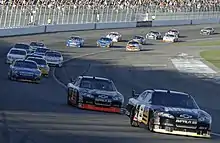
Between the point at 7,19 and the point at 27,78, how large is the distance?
122ft

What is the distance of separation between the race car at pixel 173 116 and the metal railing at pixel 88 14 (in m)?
53.7

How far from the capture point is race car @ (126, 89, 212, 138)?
64.2ft

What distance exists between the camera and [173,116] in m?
19.6

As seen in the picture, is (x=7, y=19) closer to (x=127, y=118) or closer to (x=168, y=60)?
(x=168, y=60)

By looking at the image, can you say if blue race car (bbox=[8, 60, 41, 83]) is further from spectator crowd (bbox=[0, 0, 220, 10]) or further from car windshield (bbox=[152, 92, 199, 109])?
spectator crowd (bbox=[0, 0, 220, 10])


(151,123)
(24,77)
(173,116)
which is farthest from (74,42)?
(173,116)

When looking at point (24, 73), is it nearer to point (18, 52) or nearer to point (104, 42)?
point (18, 52)

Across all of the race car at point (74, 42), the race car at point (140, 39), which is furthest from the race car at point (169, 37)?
the race car at point (74, 42)

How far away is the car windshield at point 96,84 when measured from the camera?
88.6 ft

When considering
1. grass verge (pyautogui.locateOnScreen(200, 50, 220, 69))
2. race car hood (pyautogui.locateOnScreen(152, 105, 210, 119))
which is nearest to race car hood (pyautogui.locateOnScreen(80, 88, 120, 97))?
race car hood (pyautogui.locateOnScreen(152, 105, 210, 119))

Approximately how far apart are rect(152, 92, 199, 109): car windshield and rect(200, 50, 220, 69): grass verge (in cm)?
4490


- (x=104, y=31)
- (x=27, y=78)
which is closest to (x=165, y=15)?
(x=104, y=31)

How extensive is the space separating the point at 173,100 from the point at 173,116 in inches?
47.4

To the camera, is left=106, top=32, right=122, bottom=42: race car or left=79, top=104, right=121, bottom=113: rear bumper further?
left=106, top=32, right=122, bottom=42: race car
